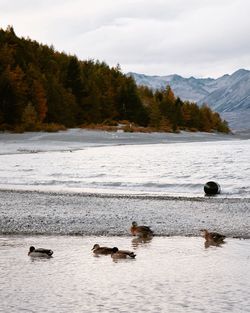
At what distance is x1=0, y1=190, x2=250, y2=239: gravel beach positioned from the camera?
15.8 m

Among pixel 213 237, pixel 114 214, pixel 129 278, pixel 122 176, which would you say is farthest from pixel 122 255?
pixel 122 176

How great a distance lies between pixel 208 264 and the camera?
11352mm

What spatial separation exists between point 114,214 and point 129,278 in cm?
851

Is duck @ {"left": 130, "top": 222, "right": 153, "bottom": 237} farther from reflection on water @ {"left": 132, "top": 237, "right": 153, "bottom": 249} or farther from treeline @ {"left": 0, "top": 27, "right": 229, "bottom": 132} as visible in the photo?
treeline @ {"left": 0, "top": 27, "right": 229, "bottom": 132}

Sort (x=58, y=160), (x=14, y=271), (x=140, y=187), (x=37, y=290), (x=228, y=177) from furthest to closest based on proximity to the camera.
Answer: (x=58, y=160) < (x=228, y=177) < (x=140, y=187) < (x=14, y=271) < (x=37, y=290)

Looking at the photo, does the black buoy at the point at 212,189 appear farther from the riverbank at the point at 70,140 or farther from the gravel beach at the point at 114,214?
the riverbank at the point at 70,140

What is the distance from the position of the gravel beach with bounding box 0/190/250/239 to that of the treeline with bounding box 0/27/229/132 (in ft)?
171

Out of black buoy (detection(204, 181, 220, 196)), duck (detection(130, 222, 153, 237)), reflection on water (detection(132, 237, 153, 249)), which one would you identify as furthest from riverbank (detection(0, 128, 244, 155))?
reflection on water (detection(132, 237, 153, 249))

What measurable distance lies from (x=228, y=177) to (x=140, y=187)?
674 cm

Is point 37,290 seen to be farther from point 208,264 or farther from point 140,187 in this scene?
point 140,187

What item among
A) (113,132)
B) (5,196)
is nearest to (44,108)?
(113,132)

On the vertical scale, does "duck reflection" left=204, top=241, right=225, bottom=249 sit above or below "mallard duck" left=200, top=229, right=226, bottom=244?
below

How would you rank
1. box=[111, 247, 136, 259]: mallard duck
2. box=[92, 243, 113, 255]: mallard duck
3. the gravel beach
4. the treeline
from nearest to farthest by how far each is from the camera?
box=[111, 247, 136, 259]: mallard duck
box=[92, 243, 113, 255]: mallard duck
the gravel beach
the treeline

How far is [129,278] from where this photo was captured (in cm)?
1026
